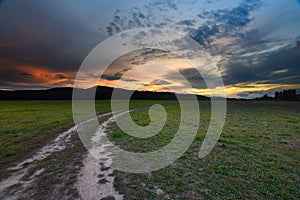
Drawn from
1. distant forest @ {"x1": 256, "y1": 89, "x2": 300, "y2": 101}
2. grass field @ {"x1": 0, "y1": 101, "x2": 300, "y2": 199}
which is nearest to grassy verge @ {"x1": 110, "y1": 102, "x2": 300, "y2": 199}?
grass field @ {"x1": 0, "y1": 101, "x2": 300, "y2": 199}

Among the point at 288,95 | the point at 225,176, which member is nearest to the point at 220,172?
the point at 225,176

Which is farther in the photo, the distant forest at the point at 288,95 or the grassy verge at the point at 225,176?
the distant forest at the point at 288,95

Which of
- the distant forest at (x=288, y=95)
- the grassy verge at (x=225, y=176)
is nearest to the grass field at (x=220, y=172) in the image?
the grassy verge at (x=225, y=176)

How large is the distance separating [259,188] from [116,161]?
653cm

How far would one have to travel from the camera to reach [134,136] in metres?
15.0

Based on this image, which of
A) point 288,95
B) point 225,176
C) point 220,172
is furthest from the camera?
point 288,95

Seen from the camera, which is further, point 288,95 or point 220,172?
point 288,95

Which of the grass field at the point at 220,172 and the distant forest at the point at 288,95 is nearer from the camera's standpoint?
the grass field at the point at 220,172

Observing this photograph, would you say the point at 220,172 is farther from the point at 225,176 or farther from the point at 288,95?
the point at 288,95

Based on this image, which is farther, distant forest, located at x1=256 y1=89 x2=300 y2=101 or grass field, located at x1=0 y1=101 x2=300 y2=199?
distant forest, located at x1=256 y1=89 x2=300 y2=101

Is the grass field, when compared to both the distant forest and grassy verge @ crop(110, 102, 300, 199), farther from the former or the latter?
the distant forest

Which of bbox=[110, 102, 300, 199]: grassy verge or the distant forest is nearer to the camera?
bbox=[110, 102, 300, 199]: grassy verge

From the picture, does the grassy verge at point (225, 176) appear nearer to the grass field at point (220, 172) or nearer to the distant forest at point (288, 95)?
the grass field at point (220, 172)

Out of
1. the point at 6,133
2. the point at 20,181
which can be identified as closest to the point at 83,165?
the point at 20,181
